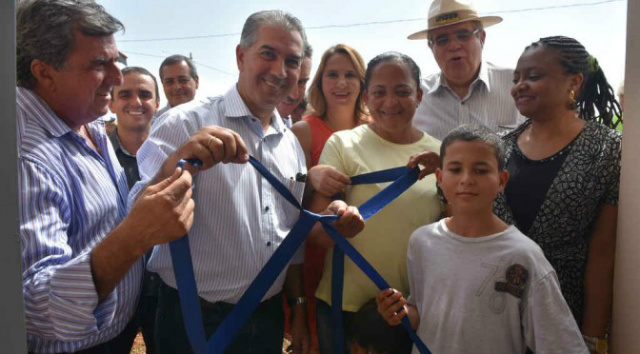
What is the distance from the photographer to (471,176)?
226 cm

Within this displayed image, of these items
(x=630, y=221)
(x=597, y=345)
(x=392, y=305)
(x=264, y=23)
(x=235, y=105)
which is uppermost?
(x=264, y=23)

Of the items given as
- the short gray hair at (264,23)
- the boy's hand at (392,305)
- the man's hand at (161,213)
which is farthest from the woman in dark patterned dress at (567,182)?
the man's hand at (161,213)

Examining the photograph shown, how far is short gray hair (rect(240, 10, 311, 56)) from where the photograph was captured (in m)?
2.61

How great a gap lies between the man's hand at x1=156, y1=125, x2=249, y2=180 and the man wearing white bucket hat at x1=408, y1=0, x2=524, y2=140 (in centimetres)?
195

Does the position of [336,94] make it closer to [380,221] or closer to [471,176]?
[380,221]

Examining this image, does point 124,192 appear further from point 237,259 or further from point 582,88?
point 582,88

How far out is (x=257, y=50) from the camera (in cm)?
261

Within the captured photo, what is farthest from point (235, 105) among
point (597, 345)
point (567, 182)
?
point (597, 345)

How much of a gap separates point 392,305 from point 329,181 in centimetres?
74

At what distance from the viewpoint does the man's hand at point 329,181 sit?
2564 millimetres

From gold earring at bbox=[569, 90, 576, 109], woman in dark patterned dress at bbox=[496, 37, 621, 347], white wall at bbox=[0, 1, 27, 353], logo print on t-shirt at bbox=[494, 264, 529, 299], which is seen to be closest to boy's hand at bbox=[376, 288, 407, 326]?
logo print on t-shirt at bbox=[494, 264, 529, 299]

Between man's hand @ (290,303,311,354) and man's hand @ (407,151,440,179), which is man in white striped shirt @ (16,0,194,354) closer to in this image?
man's hand @ (290,303,311,354)

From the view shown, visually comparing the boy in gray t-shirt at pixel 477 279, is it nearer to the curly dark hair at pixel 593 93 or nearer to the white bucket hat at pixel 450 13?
the curly dark hair at pixel 593 93

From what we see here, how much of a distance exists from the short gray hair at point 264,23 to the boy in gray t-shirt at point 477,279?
1.08 m
